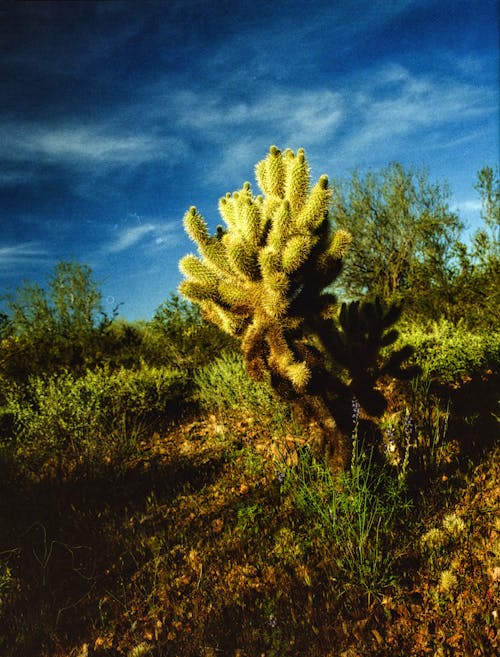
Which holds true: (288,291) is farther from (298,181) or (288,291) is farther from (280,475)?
(280,475)

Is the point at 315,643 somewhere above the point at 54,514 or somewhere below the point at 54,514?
below

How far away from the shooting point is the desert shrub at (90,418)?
5.20m

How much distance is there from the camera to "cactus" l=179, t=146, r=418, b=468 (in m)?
3.36

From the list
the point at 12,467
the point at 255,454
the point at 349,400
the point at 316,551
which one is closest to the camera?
the point at 316,551

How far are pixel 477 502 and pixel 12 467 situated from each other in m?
4.79

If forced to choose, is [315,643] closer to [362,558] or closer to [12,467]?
[362,558]

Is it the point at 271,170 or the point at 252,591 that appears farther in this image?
the point at 271,170

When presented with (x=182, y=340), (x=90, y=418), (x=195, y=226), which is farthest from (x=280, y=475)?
(x=182, y=340)

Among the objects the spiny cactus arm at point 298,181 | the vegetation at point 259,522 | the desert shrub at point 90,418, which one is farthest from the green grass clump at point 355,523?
the desert shrub at point 90,418

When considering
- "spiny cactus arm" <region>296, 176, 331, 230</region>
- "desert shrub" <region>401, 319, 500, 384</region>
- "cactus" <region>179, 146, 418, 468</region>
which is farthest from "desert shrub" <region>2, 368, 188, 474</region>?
"desert shrub" <region>401, 319, 500, 384</region>

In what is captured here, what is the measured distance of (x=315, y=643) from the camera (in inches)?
89.7

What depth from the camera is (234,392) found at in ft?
20.9

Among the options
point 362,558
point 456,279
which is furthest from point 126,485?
point 456,279

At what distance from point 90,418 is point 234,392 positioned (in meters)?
2.06
